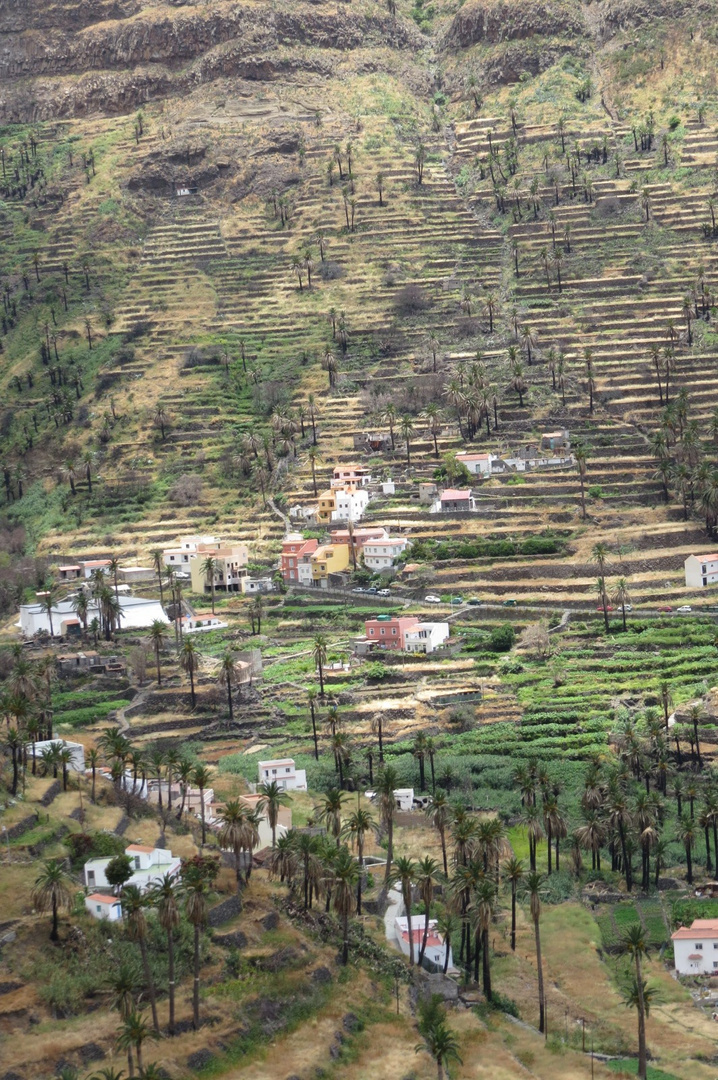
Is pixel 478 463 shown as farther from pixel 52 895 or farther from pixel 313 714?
pixel 52 895

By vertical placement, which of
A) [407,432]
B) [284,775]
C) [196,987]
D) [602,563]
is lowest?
[196,987]

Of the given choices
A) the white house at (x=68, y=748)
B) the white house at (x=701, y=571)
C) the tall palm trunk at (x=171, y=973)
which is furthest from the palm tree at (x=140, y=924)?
the white house at (x=701, y=571)

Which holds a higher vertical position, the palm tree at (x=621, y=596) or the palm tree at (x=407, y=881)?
the palm tree at (x=621, y=596)

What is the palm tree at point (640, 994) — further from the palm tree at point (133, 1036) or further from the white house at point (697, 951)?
the palm tree at point (133, 1036)

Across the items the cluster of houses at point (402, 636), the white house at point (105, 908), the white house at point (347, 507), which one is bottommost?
the white house at point (105, 908)

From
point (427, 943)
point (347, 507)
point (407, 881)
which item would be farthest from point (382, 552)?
point (407, 881)
